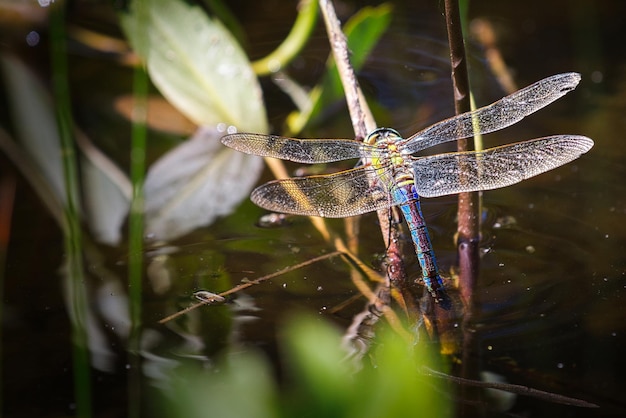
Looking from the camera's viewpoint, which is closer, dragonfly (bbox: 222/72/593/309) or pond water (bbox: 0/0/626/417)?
pond water (bbox: 0/0/626/417)

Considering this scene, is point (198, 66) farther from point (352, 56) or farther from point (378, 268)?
point (378, 268)

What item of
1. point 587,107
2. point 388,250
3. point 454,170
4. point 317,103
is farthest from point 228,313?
point 587,107

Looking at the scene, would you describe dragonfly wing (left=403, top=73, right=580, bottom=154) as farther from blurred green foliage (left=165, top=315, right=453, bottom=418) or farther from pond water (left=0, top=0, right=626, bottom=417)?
blurred green foliage (left=165, top=315, right=453, bottom=418)

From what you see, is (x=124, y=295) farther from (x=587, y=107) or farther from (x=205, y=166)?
(x=587, y=107)

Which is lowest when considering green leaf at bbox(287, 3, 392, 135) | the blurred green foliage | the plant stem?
the blurred green foliage

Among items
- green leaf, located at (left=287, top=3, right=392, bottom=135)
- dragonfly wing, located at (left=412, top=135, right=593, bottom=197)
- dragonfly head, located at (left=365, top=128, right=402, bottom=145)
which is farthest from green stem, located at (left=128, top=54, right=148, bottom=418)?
green leaf, located at (left=287, top=3, right=392, bottom=135)

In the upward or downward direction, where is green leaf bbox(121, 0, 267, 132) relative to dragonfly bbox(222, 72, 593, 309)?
upward

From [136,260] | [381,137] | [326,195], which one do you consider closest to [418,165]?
[381,137]

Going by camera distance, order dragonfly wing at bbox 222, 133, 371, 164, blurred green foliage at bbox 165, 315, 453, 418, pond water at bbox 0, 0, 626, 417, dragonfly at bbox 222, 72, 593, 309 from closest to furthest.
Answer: blurred green foliage at bbox 165, 315, 453, 418, pond water at bbox 0, 0, 626, 417, dragonfly at bbox 222, 72, 593, 309, dragonfly wing at bbox 222, 133, 371, 164
